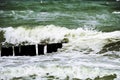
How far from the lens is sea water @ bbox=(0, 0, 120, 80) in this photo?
11.7 meters

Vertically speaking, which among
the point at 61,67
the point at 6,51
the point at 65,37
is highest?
the point at 65,37

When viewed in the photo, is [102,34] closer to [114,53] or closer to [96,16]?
[114,53]

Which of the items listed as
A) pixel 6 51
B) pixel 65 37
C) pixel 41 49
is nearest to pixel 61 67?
pixel 41 49

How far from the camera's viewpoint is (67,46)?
15914 millimetres

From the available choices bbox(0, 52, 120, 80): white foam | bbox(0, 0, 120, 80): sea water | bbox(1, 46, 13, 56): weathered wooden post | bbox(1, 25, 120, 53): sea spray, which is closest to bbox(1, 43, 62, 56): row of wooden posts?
bbox(1, 46, 13, 56): weathered wooden post

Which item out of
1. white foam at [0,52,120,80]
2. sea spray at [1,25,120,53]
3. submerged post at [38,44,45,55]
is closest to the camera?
white foam at [0,52,120,80]

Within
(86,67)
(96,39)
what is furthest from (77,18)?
(86,67)

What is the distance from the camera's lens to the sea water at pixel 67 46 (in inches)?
461

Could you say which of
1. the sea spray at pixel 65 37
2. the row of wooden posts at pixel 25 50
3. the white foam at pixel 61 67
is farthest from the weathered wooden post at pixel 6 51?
the sea spray at pixel 65 37

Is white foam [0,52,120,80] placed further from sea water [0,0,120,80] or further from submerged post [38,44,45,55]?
submerged post [38,44,45,55]

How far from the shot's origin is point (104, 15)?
2541cm

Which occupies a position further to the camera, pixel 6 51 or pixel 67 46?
pixel 67 46

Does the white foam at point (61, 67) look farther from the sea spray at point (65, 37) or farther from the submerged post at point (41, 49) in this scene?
the sea spray at point (65, 37)

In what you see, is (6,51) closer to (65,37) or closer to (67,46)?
(67,46)
